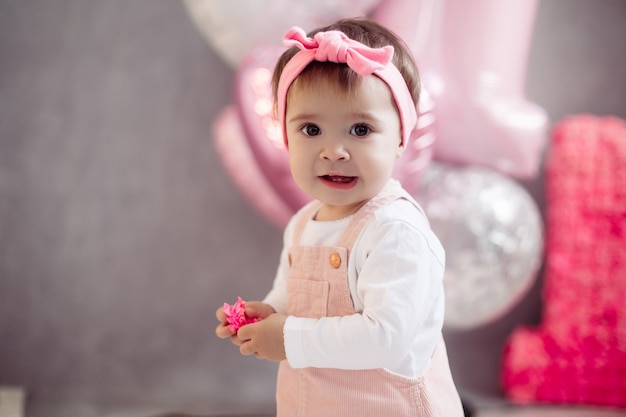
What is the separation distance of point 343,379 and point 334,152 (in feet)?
1.11

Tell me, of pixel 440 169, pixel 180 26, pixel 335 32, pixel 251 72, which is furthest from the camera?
pixel 180 26

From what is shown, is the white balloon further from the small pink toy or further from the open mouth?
the small pink toy

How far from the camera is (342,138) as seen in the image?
94cm

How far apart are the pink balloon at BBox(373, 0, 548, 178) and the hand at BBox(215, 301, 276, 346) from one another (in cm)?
82

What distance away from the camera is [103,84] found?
1.98 m

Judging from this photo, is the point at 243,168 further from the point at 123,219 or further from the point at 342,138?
the point at 342,138

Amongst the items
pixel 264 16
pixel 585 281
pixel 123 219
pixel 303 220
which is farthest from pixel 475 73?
pixel 123 219

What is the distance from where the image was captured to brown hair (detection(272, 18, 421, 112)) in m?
0.92

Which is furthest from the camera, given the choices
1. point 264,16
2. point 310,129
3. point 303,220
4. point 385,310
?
point 264,16

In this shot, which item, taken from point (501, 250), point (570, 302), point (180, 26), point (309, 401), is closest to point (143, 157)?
point (180, 26)

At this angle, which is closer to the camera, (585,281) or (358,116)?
(358,116)

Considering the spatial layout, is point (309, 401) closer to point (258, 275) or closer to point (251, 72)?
point (251, 72)

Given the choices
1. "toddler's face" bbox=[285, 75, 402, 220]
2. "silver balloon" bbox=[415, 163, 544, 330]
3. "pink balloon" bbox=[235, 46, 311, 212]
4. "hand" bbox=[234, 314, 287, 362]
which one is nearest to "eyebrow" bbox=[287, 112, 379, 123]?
"toddler's face" bbox=[285, 75, 402, 220]

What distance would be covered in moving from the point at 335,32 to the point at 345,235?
30 cm
